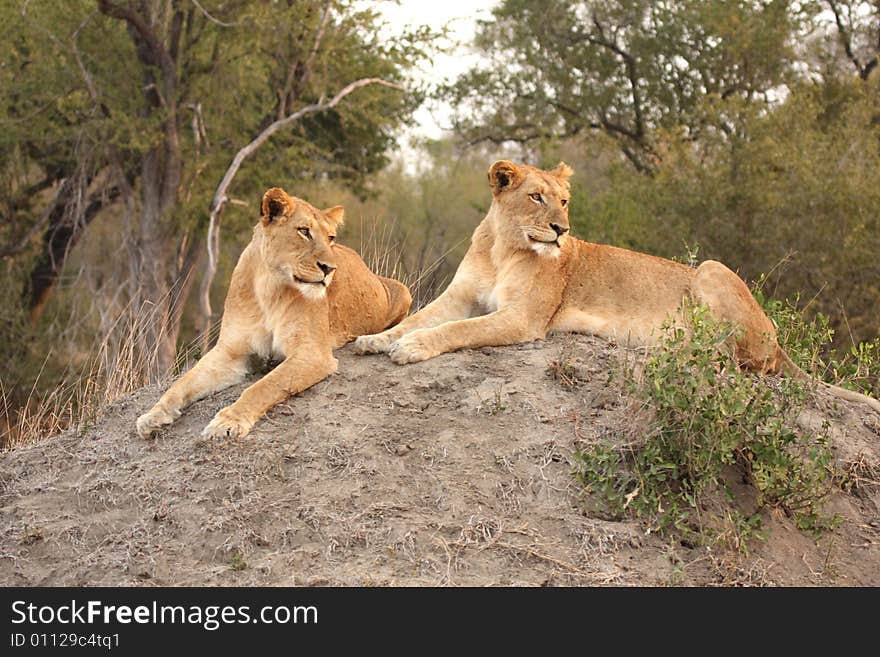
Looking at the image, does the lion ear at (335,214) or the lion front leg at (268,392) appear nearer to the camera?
the lion front leg at (268,392)

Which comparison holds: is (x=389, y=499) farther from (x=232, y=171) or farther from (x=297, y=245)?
(x=232, y=171)

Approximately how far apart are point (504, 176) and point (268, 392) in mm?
1950

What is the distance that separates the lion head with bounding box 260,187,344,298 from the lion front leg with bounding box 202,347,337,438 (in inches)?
14.4

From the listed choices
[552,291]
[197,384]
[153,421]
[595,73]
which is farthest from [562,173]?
[595,73]

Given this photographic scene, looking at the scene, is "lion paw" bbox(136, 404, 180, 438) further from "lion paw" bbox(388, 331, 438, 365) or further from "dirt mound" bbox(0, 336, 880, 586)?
"lion paw" bbox(388, 331, 438, 365)

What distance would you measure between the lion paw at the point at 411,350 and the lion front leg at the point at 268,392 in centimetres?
34

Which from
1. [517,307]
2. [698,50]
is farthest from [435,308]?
[698,50]

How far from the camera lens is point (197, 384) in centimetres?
612

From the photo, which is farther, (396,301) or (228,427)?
(396,301)

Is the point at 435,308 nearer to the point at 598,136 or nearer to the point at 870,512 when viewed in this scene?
the point at 870,512

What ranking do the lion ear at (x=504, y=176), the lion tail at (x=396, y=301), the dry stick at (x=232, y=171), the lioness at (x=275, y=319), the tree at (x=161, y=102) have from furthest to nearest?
1. the tree at (x=161, y=102)
2. the dry stick at (x=232, y=171)
3. the lion tail at (x=396, y=301)
4. the lion ear at (x=504, y=176)
5. the lioness at (x=275, y=319)

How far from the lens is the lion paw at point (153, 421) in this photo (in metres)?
5.93

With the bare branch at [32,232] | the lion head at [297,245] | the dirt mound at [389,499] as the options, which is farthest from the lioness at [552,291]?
the bare branch at [32,232]

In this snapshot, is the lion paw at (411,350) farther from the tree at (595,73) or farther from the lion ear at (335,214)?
the tree at (595,73)
